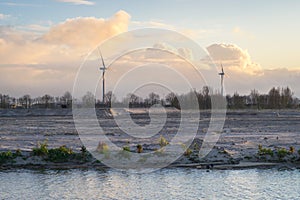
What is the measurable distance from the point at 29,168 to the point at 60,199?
24.7 feet

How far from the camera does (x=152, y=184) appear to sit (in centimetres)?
2062

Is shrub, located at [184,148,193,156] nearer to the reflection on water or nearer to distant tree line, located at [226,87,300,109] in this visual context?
the reflection on water

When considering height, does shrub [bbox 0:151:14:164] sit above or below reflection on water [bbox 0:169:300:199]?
above

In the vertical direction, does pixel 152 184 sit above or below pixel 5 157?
below

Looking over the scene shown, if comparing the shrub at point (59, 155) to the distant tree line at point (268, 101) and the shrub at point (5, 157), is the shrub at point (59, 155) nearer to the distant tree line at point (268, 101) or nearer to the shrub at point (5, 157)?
the shrub at point (5, 157)

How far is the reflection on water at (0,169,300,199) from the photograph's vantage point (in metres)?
18.5

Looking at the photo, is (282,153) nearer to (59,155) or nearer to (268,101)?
(59,155)

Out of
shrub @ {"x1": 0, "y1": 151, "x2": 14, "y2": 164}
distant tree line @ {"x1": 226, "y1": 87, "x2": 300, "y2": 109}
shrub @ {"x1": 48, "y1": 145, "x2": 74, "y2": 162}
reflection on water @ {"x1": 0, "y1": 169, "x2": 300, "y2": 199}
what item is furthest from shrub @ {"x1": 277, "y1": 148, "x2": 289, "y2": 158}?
distant tree line @ {"x1": 226, "y1": 87, "x2": 300, "y2": 109}

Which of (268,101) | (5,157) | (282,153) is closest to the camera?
(5,157)

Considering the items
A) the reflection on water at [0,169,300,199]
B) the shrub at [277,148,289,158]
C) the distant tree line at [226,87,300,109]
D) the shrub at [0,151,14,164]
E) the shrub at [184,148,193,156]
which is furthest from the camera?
the distant tree line at [226,87,300,109]

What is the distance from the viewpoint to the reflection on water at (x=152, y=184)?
18484 millimetres

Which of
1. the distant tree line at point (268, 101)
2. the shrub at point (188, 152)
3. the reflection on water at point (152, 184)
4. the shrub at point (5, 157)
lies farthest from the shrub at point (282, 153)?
the distant tree line at point (268, 101)

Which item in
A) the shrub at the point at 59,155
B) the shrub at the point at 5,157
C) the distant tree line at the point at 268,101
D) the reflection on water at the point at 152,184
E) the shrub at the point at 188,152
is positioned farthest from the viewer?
the distant tree line at the point at 268,101

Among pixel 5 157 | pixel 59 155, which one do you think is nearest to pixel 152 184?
pixel 59 155
